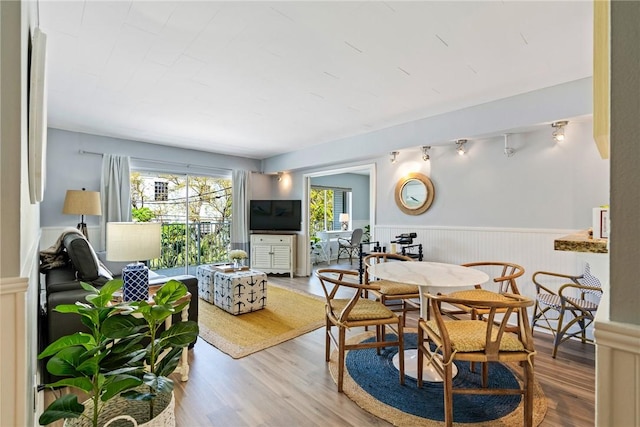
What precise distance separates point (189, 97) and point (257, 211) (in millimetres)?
3326

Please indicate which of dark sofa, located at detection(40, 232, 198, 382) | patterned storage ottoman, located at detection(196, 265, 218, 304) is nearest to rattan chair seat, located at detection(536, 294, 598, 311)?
dark sofa, located at detection(40, 232, 198, 382)

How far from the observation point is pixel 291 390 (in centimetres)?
208

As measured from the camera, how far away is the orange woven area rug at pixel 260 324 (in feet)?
9.25

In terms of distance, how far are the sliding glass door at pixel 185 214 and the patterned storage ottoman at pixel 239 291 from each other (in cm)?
184

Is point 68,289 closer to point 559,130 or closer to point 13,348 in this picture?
point 13,348

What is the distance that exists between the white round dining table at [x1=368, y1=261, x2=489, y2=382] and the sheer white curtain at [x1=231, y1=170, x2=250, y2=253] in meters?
4.11

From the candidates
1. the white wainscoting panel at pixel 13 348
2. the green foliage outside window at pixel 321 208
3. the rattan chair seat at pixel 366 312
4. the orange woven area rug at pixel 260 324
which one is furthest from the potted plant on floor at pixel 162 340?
the green foliage outside window at pixel 321 208

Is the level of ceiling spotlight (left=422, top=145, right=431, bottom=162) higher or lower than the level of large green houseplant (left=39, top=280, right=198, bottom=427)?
higher

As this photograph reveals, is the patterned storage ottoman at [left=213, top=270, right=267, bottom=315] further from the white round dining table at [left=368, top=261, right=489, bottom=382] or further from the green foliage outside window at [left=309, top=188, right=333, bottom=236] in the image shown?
the green foliage outside window at [left=309, top=188, right=333, bottom=236]

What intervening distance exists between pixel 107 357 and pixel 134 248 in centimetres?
94

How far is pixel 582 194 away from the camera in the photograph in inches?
117

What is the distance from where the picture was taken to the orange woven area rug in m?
2.82

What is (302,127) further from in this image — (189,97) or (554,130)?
(554,130)

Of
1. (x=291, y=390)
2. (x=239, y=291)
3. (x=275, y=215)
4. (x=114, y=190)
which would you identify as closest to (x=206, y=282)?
(x=239, y=291)
